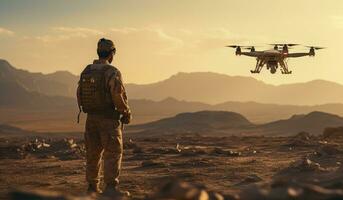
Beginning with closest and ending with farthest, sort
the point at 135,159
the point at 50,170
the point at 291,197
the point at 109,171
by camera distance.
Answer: the point at 291,197
the point at 109,171
the point at 50,170
the point at 135,159

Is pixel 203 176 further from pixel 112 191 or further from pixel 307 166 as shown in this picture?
pixel 112 191

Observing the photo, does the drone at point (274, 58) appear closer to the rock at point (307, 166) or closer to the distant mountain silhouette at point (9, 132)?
the rock at point (307, 166)

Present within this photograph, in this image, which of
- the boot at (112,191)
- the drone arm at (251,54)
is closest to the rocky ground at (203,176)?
the boot at (112,191)

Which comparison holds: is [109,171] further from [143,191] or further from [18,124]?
[18,124]

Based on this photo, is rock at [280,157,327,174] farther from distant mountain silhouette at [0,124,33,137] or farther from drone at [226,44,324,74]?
distant mountain silhouette at [0,124,33,137]

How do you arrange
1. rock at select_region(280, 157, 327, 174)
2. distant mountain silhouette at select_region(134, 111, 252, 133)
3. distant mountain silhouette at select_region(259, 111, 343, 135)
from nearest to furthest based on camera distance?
rock at select_region(280, 157, 327, 174) → distant mountain silhouette at select_region(259, 111, 343, 135) → distant mountain silhouette at select_region(134, 111, 252, 133)

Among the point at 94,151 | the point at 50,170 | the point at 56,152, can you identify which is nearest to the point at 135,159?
the point at 50,170

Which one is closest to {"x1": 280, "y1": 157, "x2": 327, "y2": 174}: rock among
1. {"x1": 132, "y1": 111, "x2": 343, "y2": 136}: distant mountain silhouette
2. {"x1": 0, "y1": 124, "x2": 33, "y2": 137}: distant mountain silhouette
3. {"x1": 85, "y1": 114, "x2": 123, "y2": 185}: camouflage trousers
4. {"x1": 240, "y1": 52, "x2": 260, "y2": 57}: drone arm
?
{"x1": 85, "y1": 114, "x2": 123, "y2": 185}: camouflage trousers
